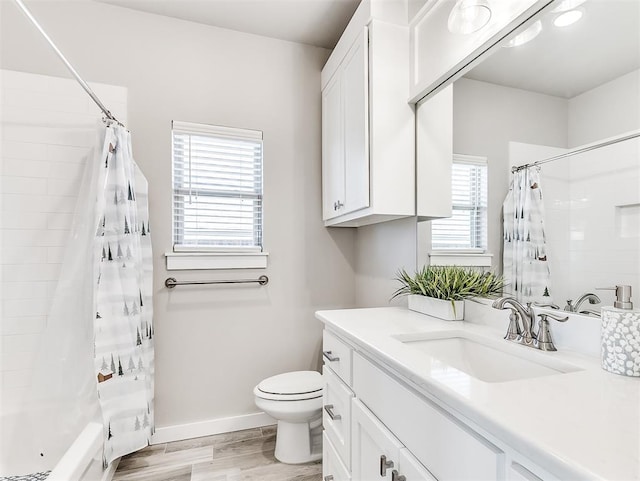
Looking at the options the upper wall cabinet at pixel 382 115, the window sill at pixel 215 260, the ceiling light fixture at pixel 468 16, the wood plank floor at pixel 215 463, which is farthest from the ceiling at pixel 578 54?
the wood plank floor at pixel 215 463

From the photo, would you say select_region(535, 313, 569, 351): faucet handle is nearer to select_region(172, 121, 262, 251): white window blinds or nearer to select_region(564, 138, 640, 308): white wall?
select_region(564, 138, 640, 308): white wall

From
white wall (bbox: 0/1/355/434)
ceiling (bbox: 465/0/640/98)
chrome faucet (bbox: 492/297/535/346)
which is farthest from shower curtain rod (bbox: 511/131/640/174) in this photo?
white wall (bbox: 0/1/355/434)

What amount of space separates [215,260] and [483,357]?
1646mm

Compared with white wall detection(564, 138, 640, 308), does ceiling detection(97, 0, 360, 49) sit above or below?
above

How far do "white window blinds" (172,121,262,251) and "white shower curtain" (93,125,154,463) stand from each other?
1.15 feet

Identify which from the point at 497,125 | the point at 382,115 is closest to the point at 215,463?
the point at 382,115

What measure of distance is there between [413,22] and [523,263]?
1256mm

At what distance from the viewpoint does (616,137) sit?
0.92 metres

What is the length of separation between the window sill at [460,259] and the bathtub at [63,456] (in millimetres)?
1637

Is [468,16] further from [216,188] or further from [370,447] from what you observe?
[216,188]

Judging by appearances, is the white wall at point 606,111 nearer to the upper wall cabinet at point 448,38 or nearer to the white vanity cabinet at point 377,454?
the upper wall cabinet at point 448,38

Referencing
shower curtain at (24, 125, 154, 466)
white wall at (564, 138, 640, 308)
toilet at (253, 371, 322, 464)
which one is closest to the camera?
white wall at (564, 138, 640, 308)

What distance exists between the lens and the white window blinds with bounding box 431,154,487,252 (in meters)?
1.37

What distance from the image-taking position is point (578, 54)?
1027mm
